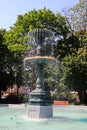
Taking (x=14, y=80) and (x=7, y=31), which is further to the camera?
(x=7, y=31)

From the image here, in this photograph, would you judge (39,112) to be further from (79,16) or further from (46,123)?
(79,16)

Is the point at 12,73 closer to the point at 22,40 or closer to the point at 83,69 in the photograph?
the point at 22,40

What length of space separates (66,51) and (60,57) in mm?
1161

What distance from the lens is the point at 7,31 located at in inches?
1785

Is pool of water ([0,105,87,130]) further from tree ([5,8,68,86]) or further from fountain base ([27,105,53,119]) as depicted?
tree ([5,8,68,86])

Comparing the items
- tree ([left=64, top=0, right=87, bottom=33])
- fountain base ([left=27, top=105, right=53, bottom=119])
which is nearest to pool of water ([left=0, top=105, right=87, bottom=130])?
fountain base ([left=27, top=105, right=53, bottom=119])

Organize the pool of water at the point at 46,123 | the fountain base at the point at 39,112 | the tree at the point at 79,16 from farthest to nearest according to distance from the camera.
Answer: the tree at the point at 79,16
the fountain base at the point at 39,112
the pool of water at the point at 46,123

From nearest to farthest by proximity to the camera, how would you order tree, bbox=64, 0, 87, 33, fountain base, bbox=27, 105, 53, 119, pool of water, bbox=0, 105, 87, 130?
pool of water, bbox=0, 105, 87, 130, fountain base, bbox=27, 105, 53, 119, tree, bbox=64, 0, 87, 33

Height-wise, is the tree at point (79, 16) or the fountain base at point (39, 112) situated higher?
the tree at point (79, 16)

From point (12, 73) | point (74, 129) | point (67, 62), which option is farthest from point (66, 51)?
point (74, 129)

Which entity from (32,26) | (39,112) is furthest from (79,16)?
(39,112)

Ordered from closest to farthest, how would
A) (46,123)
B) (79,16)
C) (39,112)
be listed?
(46,123), (39,112), (79,16)

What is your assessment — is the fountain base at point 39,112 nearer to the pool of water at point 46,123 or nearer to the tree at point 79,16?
the pool of water at point 46,123

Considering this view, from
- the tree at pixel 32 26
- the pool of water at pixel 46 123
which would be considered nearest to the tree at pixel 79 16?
the tree at pixel 32 26
